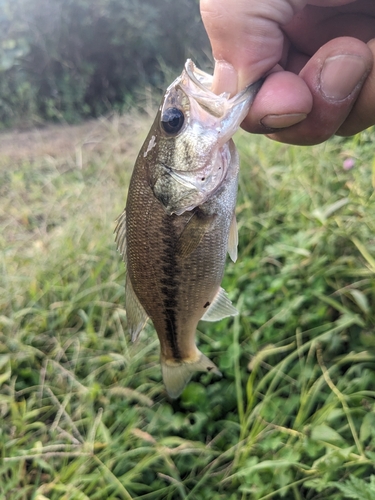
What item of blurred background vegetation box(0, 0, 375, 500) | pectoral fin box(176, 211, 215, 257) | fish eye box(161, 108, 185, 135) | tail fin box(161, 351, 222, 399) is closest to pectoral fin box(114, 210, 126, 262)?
pectoral fin box(176, 211, 215, 257)

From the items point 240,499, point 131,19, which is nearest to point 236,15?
point 240,499

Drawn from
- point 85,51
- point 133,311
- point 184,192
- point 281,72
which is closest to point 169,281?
point 133,311

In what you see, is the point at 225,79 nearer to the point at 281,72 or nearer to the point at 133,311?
the point at 281,72

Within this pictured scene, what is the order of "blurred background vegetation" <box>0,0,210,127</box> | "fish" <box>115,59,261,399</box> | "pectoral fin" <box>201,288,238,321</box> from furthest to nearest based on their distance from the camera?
Answer: "blurred background vegetation" <box>0,0,210,127</box>, "pectoral fin" <box>201,288,238,321</box>, "fish" <box>115,59,261,399</box>

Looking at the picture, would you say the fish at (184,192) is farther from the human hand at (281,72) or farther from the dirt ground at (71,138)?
the dirt ground at (71,138)

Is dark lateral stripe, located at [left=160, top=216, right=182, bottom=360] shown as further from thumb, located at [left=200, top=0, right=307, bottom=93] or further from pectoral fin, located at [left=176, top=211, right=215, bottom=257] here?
thumb, located at [left=200, top=0, right=307, bottom=93]

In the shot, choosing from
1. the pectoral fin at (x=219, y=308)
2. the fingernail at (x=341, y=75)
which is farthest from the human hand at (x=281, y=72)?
the pectoral fin at (x=219, y=308)

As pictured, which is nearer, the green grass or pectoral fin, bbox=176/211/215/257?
pectoral fin, bbox=176/211/215/257
